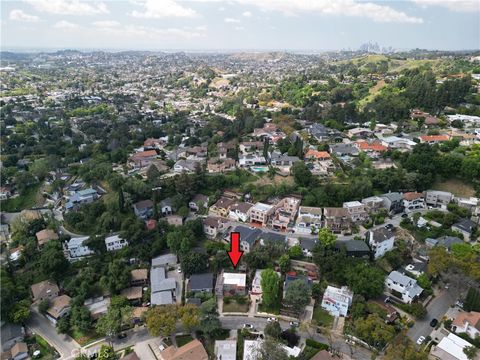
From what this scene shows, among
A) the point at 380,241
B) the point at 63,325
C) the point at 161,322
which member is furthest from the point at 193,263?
the point at 380,241

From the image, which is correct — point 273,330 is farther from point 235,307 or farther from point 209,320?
point 235,307

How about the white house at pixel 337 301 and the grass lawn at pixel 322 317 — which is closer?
the grass lawn at pixel 322 317

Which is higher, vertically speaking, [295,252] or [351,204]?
[351,204]

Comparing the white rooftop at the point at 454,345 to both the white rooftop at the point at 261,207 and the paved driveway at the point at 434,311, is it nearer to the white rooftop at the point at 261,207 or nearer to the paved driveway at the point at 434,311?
the paved driveway at the point at 434,311

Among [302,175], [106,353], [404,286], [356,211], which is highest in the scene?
[302,175]

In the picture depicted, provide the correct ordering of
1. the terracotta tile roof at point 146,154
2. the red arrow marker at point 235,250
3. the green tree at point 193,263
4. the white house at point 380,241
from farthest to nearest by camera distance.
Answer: the terracotta tile roof at point 146,154
the red arrow marker at point 235,250
the white house at point 380,241
the green tree at point 193,263

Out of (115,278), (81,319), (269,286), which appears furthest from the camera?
(115,278)

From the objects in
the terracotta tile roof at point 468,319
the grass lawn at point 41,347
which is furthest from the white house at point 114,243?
the terracotta tile roof at point 468,319
